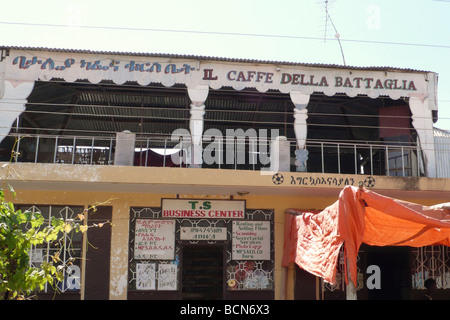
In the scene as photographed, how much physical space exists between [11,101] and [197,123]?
3.76 meters

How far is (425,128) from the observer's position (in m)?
10.6

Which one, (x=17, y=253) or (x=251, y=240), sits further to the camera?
(x=251, y=240)

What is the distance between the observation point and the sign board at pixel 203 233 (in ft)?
34.3

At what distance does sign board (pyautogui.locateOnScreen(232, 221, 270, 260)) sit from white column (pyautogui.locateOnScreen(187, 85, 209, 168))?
181cm

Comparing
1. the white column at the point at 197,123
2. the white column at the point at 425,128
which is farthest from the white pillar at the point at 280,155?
the white column at the point at 425,128

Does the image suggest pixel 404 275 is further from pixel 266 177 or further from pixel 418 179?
pixel 266 177

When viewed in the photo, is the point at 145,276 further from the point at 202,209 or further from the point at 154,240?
the point at 202,209

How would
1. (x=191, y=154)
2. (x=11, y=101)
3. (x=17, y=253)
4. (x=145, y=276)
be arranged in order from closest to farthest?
(x=17, y=253) → (x=11, y=101) → (x=191, y=154) → (x=145, y=276)

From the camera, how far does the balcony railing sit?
416 inches

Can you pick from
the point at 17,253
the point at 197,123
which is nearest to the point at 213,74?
the point at 197,123

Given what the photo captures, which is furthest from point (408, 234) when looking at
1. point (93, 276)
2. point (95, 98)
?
point (95, 98)

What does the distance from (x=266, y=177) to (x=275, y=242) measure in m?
1.78

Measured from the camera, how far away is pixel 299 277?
34.8 ft
